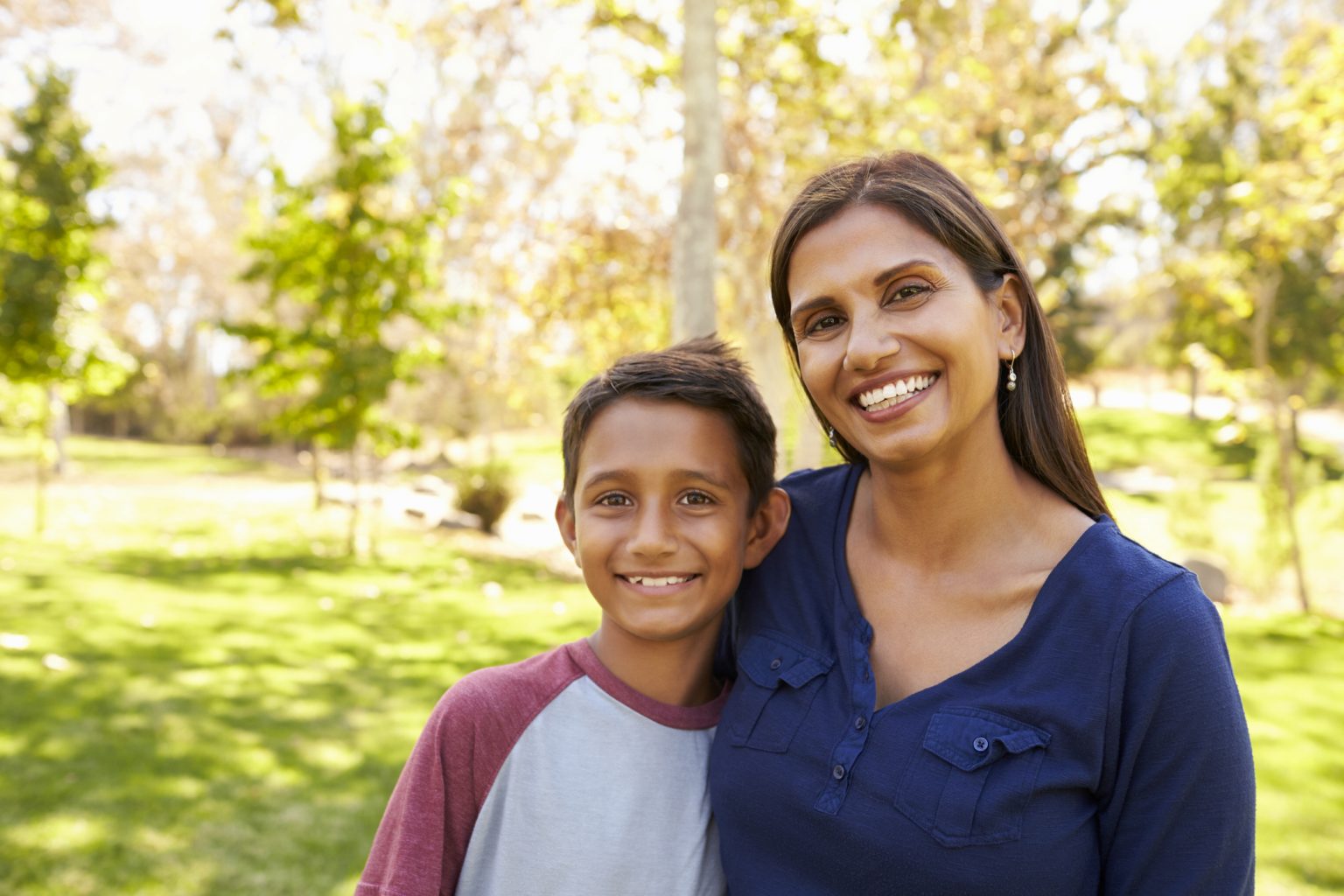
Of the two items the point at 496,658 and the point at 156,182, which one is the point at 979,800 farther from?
the point at 156,182

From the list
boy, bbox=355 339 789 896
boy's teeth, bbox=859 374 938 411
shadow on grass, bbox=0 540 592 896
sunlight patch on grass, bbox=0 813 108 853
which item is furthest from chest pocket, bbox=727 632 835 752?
sunlight patch on grass, bbox=0 813 108 853

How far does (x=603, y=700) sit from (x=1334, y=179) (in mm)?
6486

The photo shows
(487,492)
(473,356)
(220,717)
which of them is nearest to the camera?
(220,717)

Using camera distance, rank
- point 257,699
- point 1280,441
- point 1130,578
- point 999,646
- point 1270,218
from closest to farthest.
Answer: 1. point 1130,578
2. point 999,646
3. point 257,699
4. point 1270,218
5. point 1280,441

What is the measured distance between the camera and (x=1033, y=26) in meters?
9.88

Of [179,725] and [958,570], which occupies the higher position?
[958,570]

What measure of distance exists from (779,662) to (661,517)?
1.08 ft

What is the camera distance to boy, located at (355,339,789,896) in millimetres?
1731

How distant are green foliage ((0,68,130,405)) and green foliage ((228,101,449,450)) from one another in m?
2.31

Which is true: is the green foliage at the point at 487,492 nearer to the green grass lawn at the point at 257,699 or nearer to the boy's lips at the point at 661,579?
the green grass lawn at the point at 257,699

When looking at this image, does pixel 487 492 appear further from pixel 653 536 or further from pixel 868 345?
pixel 868 345

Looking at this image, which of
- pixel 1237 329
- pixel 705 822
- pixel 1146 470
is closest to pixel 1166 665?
pixel 705 822

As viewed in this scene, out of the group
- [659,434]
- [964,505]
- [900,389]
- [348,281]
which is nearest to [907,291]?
[900,389]

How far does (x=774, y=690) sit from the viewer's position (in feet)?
5.89
